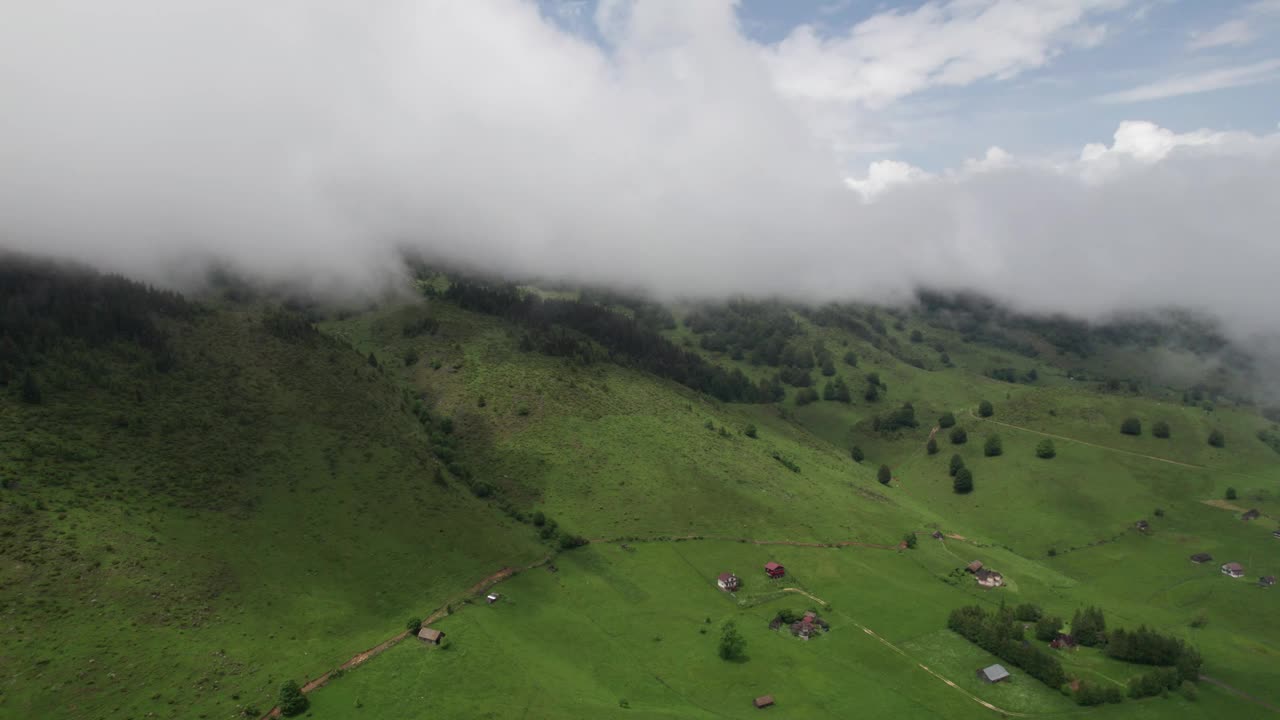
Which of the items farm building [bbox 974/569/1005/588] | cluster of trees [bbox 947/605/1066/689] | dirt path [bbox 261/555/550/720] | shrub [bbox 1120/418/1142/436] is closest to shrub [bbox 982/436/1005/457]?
shrub [bbox 1120/418/1142/436]

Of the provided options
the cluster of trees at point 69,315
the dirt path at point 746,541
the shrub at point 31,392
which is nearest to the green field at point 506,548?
the dirt path at point 746,541

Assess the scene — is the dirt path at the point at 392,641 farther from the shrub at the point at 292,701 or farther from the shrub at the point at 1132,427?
the shrub at the point at 1132,427

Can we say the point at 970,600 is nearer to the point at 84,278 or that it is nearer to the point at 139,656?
the point at 139,656

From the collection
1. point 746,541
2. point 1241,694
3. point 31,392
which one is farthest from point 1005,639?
point 31,392

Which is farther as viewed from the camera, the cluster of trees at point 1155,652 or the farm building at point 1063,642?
the farm building at point 1063,642

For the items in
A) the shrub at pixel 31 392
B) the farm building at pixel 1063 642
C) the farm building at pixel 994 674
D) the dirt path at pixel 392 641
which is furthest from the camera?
the farm building at pixel 1063 642

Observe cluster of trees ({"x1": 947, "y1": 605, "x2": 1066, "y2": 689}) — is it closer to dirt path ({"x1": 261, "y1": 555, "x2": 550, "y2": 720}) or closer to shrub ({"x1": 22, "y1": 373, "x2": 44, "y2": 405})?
dirt path ({"x1": 261, "y1": 555, "x2": 550, "y2": 720})

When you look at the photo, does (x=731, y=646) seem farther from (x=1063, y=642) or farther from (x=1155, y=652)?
(x=1155, y=652)
